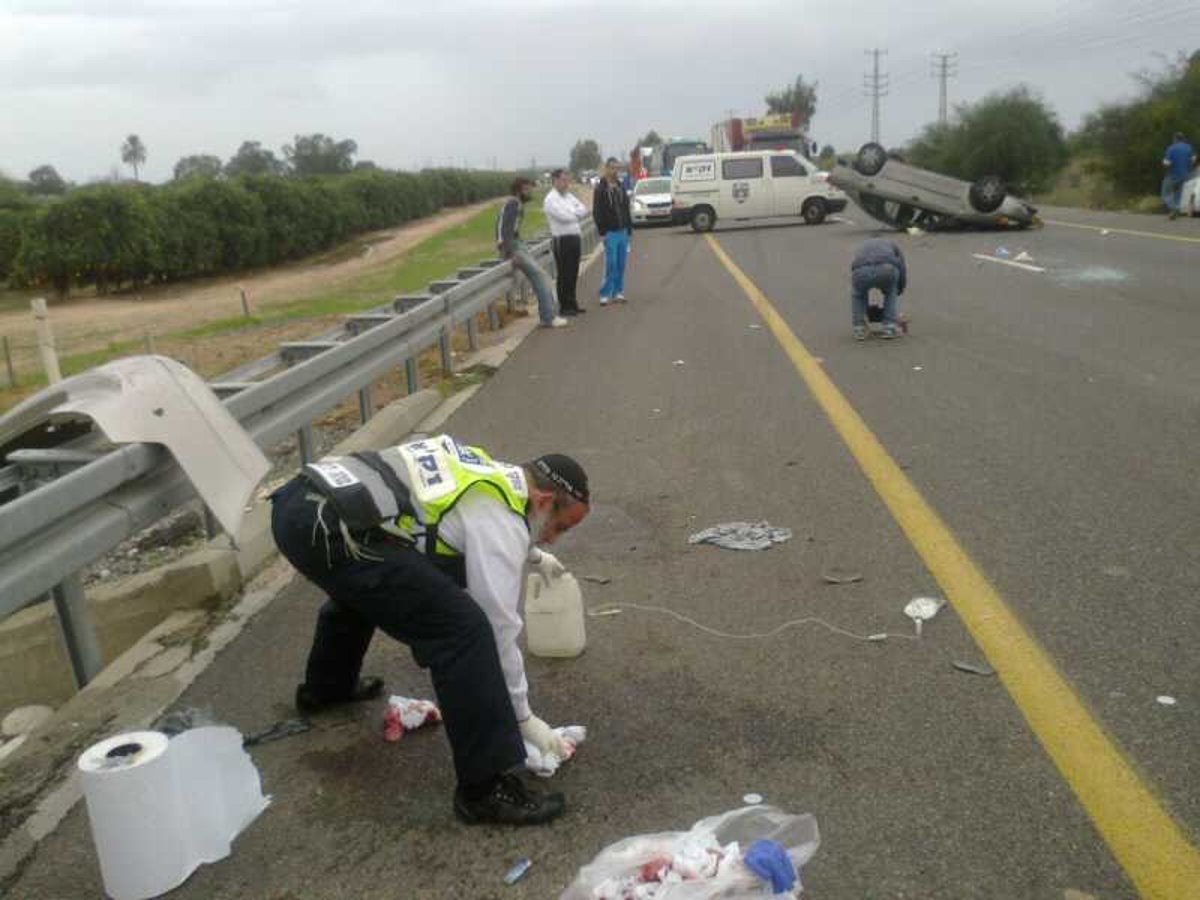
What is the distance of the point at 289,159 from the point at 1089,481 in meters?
97.4

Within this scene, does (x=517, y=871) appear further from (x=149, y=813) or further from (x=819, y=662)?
(x=819, y=662)

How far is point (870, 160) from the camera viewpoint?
2422cm

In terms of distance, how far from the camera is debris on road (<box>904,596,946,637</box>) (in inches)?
174

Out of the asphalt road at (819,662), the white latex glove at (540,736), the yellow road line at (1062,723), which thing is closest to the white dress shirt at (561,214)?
the asphalt road at (819,662)

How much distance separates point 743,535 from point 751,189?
2640cm

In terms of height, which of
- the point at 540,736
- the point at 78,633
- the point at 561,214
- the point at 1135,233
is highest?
the point at 561,214

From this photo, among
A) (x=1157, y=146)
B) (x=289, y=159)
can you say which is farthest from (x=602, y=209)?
(x=289, y=159)

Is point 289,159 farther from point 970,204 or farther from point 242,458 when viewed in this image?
point 242,458

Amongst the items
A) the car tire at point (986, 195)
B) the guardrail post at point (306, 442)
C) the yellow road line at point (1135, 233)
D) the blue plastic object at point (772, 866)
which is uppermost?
the car tire at point (986, 195)

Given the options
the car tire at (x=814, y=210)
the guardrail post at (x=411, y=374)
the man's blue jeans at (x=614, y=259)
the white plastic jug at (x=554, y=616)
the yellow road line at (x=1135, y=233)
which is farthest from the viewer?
the car tire at (x=814, y=210)

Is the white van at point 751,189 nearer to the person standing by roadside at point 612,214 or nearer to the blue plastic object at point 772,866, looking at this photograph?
the person standing by roadside at point 612,214

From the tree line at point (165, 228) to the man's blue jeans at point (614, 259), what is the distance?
2083cm

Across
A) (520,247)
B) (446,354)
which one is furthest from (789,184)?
(446,354)

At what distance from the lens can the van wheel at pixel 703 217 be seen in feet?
101
